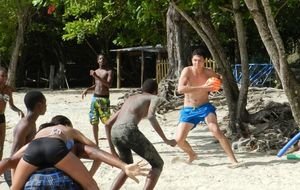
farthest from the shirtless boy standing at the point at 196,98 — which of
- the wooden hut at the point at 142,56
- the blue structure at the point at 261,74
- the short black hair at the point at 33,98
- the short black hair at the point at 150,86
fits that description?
the wooden hut at the point at 142,56

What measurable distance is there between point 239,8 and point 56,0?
3093 mm

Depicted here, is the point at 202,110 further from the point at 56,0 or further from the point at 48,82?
the point at 48,82

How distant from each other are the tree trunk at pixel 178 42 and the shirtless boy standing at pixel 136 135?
9316mm

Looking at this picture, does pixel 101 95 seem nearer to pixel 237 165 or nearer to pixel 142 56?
pixel 237 165

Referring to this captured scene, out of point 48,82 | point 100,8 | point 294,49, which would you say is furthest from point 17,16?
point 294,49

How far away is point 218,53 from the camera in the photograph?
32.7 feet

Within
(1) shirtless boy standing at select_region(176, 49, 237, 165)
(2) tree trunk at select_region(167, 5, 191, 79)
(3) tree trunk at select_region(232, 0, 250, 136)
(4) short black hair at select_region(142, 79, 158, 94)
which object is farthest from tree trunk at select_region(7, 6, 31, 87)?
(4) short black hair at select_region(142, 79, 158, 94)

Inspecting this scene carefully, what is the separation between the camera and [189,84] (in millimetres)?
7902

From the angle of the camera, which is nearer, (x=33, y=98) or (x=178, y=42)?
(x=33, y=98)

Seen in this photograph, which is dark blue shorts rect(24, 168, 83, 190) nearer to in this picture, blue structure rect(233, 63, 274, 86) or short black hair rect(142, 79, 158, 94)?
short black hair rect(142, 79, 158, 94)

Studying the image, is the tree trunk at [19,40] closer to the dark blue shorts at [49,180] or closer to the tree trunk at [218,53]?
the tree trunk at [218,53]

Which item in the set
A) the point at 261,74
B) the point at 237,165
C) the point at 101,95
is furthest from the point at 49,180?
the point at 261,74

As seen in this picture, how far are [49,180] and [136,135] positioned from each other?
81.5 inches

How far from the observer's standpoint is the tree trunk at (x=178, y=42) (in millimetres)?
15250
